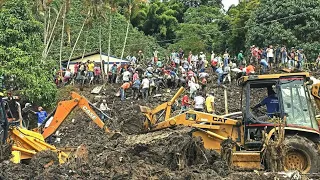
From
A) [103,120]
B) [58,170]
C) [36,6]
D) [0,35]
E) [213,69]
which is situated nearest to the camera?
[58,170]

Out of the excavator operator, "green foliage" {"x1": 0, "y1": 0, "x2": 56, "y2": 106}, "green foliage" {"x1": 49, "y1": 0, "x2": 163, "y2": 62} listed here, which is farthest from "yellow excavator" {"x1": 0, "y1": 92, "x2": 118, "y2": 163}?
"green foliage" {"x1": 49, "y1": 0, "x2": 163, "y2": 62}

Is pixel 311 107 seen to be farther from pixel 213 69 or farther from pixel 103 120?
pixel 213 69

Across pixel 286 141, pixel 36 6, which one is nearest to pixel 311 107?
pixel 286 141

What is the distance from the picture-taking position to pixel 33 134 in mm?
13602

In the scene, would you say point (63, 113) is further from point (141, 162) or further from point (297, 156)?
point (297, 156)

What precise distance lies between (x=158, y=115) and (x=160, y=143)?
6.17 ft

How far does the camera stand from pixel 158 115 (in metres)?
14.4

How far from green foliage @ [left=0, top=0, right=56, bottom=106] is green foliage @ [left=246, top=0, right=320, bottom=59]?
64.6ft

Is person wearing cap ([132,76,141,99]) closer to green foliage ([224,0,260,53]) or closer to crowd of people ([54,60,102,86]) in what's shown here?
crowd of people ([54,60,102,86])

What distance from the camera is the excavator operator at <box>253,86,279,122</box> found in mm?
12799

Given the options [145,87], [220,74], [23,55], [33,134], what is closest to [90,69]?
[145,87]

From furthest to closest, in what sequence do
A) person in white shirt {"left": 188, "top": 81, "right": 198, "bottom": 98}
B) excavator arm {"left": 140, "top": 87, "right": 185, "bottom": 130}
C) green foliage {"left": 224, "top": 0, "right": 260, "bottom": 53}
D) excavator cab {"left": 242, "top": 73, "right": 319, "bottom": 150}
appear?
1. green foliage {"left": 224, "top": 0, "right": 260, "bottom": 53}
2. person in white shirt {"left": 188, "top": 81, "right": 198, "bottom": 98}
3. excavator arm {"left": 140, "top": 87, "right": 185, "bottom": 130}
4. excavator cab {"left": 242, "top": 73, "right": 319, "bottom": 150}

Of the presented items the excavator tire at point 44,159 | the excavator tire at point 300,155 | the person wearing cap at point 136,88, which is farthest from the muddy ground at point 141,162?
the person wearing cap at point 136,88

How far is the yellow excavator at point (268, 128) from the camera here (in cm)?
1206
